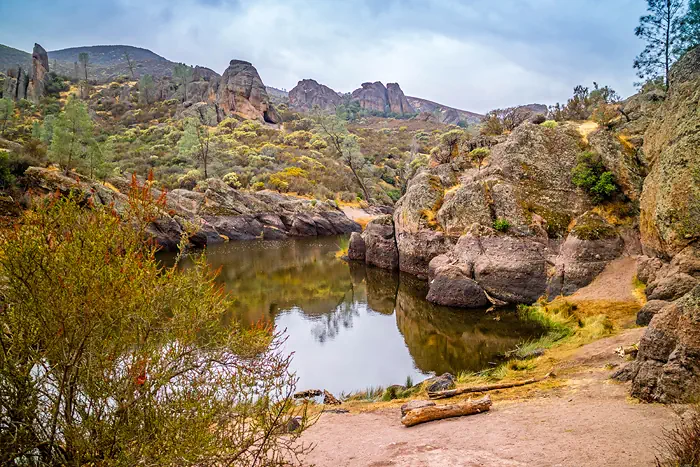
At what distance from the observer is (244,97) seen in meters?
84.6

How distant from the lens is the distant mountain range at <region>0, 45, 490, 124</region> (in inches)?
4742

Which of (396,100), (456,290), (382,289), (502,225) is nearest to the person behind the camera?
(456,290)

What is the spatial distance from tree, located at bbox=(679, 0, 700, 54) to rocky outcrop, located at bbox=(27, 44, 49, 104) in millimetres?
89530

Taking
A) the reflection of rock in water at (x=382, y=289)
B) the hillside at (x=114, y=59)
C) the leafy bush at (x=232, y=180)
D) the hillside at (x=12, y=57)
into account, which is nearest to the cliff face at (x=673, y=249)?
the reflection of rock in water at (x=382, y=289)

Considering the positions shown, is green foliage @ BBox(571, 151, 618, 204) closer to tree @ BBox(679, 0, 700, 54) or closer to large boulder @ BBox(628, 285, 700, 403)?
tree @ BBox(679, 0, 700, 54)

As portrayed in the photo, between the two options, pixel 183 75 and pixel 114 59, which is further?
pixel 114 59

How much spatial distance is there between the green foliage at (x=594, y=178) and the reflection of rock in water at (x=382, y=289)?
10.1m

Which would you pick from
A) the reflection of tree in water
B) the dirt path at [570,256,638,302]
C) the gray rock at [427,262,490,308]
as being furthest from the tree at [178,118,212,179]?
the dirt path at [570,256,638,302]

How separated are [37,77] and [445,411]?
10264cm

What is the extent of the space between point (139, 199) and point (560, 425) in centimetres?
666

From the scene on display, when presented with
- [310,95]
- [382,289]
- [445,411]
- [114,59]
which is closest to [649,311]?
[445,411]

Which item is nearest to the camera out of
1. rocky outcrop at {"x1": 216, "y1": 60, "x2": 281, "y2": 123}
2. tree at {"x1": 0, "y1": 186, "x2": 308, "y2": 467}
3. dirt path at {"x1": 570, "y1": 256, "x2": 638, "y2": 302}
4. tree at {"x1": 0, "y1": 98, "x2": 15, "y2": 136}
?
tree at {"x1": 0, "y1": 186, "x2": 308, "y2": 467}

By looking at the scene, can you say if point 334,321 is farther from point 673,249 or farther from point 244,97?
point 244,97

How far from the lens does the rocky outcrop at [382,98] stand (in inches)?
6442
